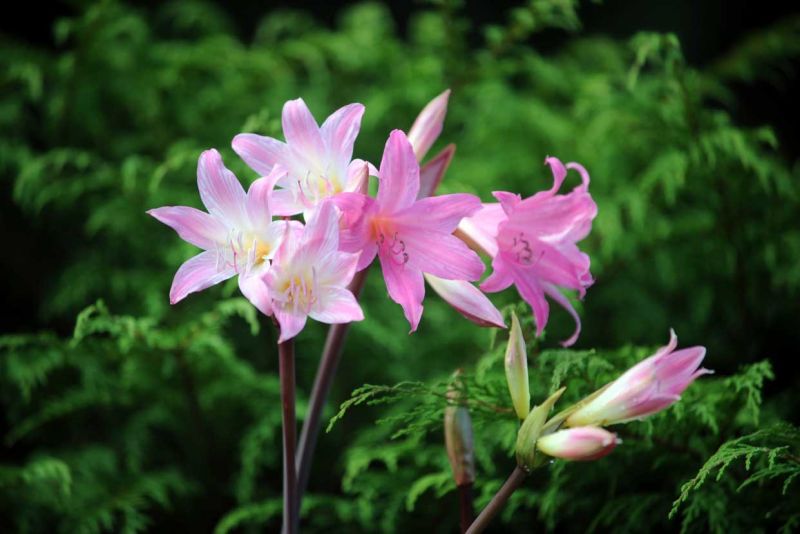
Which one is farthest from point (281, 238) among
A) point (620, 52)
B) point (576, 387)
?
point (620, 52)

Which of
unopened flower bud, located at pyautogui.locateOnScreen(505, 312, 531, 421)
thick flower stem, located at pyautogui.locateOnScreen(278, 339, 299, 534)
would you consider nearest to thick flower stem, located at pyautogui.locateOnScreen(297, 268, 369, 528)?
thick flower stem, located at pyautogui.locateOnScreen(278, 339, 299, 534)

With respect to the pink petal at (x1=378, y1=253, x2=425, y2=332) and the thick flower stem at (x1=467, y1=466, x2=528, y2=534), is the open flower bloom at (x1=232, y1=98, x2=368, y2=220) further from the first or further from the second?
the thick flower stem at (x1=467, y1=466, x2=528, y2=534)

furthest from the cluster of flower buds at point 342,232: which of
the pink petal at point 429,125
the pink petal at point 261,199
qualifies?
the pink petal at point 429,125

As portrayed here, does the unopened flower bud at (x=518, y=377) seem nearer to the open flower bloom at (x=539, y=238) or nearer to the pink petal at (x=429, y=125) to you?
the open flower bloom at (x=539, y=238)

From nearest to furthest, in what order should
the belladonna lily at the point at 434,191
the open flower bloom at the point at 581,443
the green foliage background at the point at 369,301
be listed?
the open flower bloom at the point at 581,443 → the belladonna lily at the point at 434,191 → the green foliage background at the point at 369,301

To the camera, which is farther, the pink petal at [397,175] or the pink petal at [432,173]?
the pink petal at [432,173]

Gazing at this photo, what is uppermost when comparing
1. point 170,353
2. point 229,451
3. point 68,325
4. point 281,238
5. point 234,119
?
point 281,238

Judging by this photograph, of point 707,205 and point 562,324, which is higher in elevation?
point 707,205

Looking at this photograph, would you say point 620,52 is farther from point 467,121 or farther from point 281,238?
point 281,238
